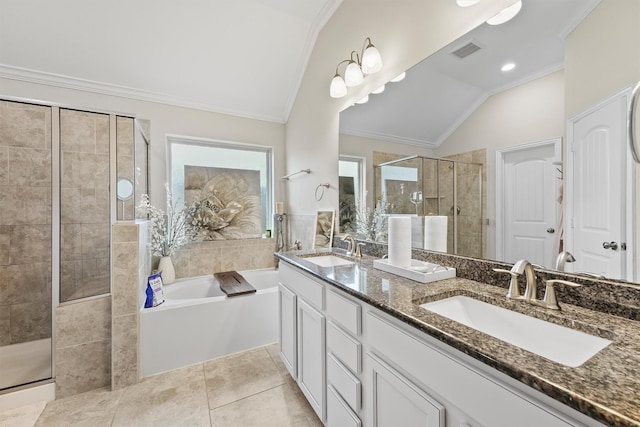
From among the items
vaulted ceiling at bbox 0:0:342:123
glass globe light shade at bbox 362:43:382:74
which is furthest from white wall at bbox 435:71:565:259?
vaulted ceiling at bbox 0:0:342:123

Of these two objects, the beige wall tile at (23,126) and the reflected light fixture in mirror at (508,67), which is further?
the beige wall tile at (23,126)

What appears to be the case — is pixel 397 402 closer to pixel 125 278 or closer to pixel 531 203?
pixel 531 203

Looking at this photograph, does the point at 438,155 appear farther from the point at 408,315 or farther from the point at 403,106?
the point at 408,315

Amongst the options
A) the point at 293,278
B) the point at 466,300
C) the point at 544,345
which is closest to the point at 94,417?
the point at 293,278

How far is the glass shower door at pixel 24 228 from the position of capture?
2.13m

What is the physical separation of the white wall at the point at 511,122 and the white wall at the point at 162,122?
244 cm

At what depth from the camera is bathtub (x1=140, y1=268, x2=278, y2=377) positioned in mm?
1949

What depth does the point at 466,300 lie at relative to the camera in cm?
102

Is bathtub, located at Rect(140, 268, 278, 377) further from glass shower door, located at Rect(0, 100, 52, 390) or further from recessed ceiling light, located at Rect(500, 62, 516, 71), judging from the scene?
recessed ceiling light, located at Rect(500, 62, 516, 71)

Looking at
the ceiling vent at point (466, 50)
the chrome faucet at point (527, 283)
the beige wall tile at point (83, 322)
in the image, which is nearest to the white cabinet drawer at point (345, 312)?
the chrome faucet at point (527, 283)

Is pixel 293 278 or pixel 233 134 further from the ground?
pixel 233 134

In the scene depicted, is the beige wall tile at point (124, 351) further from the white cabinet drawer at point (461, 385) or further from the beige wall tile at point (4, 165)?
the white cabinet drawer at point (461, 385)

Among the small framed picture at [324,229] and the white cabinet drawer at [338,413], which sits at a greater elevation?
the small framed picture at [324,229]

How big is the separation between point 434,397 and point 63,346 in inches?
91.9
